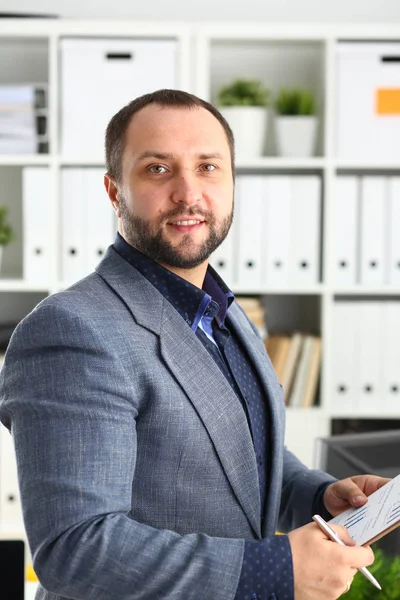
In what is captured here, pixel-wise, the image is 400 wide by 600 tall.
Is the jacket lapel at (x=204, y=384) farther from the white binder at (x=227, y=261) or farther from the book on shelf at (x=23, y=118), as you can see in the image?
the book on shelf at (x=23, y=118)

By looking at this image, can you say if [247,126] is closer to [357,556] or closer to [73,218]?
[73,218]

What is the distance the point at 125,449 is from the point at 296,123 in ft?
7.11

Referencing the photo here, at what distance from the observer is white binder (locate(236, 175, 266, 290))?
2932 millimetres

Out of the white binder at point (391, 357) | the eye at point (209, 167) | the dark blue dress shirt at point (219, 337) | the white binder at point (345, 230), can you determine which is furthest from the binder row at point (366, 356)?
the eye at point (209, 167)

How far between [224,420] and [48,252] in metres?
1.93

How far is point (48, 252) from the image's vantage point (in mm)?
2965

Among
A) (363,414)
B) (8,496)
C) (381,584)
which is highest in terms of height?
(381,584)

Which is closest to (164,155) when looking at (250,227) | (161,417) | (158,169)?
(158,169)

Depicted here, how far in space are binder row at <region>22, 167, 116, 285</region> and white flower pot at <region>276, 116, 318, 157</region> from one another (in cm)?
67

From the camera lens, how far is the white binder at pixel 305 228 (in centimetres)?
294

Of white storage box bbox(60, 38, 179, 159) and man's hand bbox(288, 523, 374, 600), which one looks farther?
white storage box bbox(60, 38, 179, 159)

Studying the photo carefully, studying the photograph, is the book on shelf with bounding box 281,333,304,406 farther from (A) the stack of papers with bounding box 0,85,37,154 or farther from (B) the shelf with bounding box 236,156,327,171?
(A) the stack of papers with bounding box 0,85,37,154

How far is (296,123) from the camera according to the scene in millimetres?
2988

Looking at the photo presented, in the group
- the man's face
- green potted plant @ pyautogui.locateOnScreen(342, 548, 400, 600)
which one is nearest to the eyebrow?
the man's face
